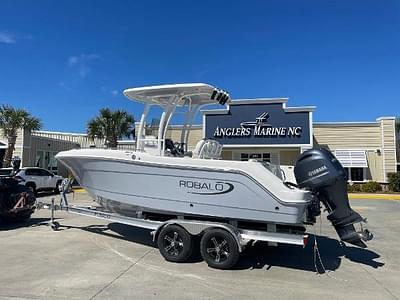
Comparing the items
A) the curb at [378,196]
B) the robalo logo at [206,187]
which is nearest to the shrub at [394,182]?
the curb at [378,196]

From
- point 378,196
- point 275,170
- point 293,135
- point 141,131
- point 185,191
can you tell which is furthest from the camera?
point 293,135

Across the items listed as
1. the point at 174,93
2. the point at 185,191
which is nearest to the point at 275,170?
the point at 185,191

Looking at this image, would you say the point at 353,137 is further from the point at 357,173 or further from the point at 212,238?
the point at 212,238

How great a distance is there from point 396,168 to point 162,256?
23381 mm

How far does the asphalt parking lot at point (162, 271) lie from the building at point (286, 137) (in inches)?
636

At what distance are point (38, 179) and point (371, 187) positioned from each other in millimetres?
20093

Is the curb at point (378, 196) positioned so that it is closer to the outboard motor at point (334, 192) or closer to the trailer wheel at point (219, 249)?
the outboard motor at point (334, 192)

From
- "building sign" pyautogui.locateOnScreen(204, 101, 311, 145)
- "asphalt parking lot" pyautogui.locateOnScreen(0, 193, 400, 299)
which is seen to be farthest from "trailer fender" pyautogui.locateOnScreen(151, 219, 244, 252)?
"building sign" pyautogui.locateOnScreen(204, 101, 311, 145)

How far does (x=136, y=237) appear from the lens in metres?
8.76

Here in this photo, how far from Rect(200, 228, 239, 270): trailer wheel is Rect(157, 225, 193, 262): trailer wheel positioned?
0.32 metres

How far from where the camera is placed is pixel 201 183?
6738mm

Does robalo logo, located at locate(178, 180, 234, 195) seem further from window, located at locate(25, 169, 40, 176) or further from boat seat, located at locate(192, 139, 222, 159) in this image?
window, located at locate(25, 169, 40, 176)

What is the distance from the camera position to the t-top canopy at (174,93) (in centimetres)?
774

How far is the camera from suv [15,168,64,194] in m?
19.0
